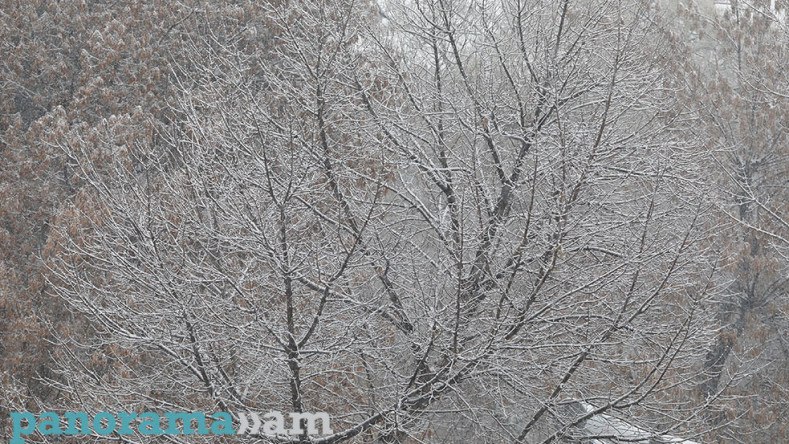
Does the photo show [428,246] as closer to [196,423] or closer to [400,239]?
[400,239]

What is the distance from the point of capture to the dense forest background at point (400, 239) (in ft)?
19.9

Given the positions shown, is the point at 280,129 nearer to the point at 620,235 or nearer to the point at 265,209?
the point at 265,209

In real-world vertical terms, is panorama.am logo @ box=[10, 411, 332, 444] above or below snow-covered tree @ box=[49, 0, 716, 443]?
below

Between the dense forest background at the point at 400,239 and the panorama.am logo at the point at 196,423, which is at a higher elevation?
the dense forest background at the point at 400,239

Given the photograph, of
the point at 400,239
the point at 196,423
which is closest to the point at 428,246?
the point at 400,239

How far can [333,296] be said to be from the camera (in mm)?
6742

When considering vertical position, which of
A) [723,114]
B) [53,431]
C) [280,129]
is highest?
[723,114]

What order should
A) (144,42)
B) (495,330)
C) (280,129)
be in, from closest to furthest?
(495,330), (280,129), (144,42)

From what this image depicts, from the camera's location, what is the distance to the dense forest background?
239 inches

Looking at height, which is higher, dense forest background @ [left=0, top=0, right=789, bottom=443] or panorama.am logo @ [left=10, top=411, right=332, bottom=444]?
dense forest background @ [left=0, top=0, right=789, bottom=443]

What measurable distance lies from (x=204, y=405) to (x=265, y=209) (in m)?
2.34

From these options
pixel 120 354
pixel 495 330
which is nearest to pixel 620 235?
pixel 495 330

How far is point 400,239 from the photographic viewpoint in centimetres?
655

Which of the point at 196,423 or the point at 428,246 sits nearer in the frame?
the point at 196,423
